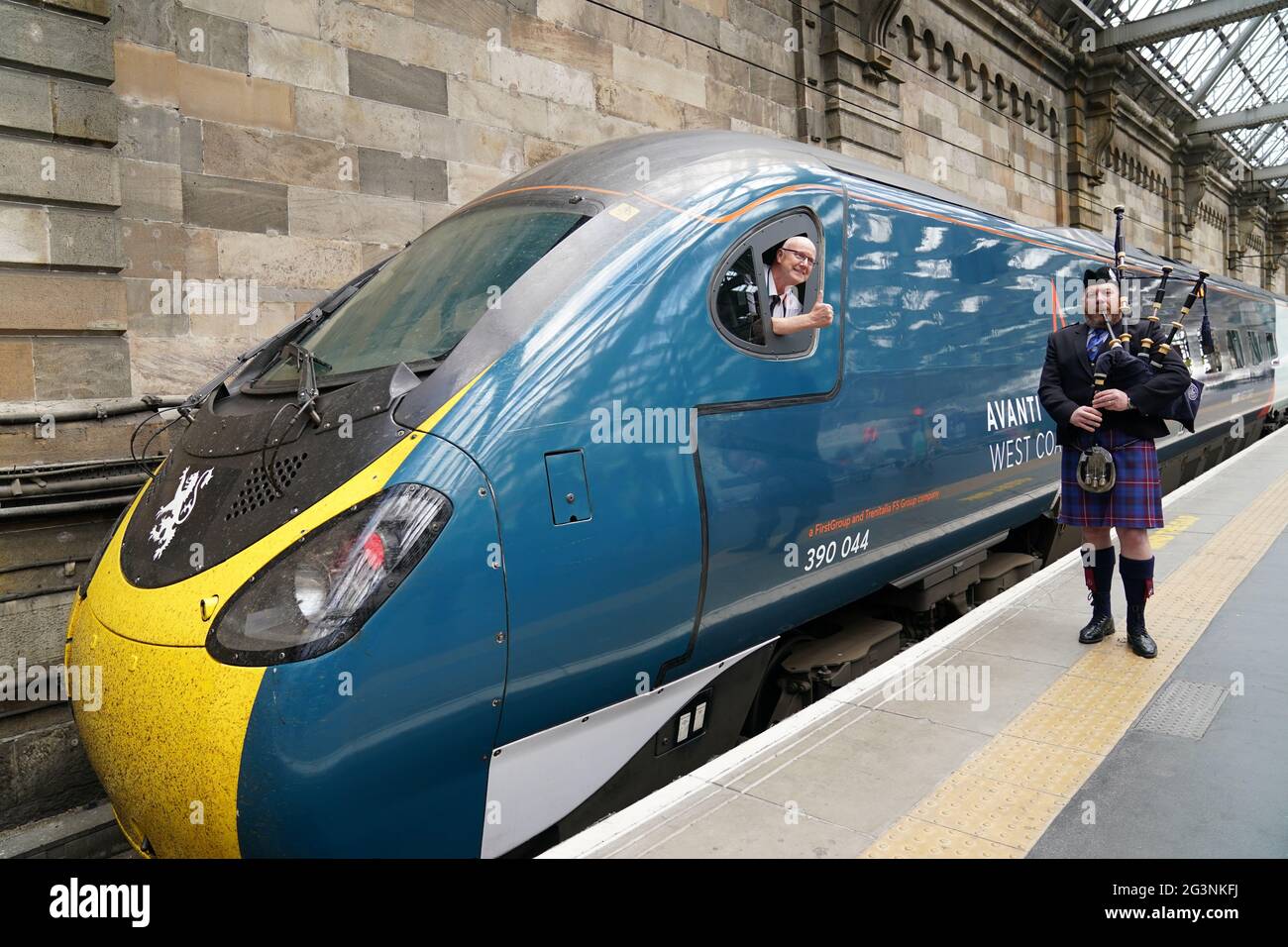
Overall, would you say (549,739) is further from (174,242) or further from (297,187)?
(297,187)

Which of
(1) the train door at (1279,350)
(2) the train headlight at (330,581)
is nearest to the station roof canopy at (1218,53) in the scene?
(1) the train door at (1279,350)

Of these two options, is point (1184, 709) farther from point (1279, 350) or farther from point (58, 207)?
point (1279, 350)

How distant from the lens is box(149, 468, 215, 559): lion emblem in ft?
9.31

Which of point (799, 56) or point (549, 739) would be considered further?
point (799, 56)

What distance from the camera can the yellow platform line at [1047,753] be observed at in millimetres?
2574

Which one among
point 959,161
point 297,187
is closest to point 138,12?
point 297,187

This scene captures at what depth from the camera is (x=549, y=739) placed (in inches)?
105

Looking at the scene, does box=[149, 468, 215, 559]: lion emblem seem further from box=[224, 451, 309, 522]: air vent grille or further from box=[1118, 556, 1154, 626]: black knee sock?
box=[1118, 556, 1154, 626]: black knee sock

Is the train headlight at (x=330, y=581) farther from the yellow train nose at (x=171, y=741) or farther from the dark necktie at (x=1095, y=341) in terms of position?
the dark necktie at (x=1095, y=341)

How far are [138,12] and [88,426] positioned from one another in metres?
2.79

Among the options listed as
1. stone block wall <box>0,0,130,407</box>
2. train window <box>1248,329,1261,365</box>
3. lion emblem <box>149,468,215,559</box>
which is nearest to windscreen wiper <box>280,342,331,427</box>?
lion emblem <box>149,468,215,559</box>

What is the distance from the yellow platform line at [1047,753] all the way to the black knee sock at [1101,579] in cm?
18

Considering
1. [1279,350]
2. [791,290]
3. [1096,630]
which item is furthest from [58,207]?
[1279,350]

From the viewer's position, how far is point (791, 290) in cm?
346
